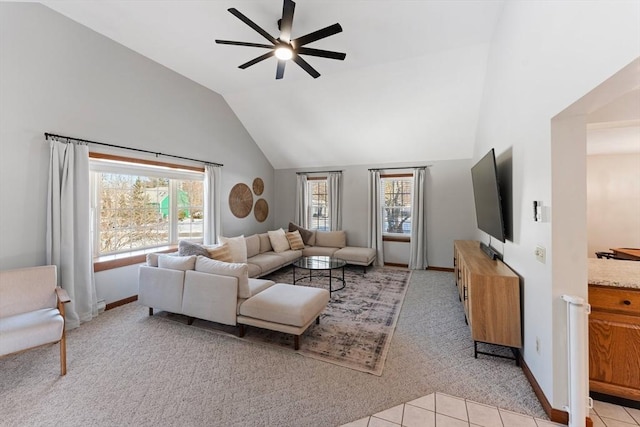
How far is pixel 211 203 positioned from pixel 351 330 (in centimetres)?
337

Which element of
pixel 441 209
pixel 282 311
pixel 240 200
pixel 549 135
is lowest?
pixel 282 311

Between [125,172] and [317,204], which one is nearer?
[125,172]

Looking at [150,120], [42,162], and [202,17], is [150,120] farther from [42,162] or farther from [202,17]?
[202,17]

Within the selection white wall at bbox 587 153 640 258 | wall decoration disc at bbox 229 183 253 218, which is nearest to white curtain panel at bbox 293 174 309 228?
wall decoration disc at bbox 229 183 253 218

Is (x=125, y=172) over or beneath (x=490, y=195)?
over

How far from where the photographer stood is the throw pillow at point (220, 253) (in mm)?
3582

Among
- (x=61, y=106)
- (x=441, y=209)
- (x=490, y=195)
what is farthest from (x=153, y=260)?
(x=441, y=209)

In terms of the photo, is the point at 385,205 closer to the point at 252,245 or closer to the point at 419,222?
the point at 419,222

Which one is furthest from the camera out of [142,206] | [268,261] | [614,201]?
[268,261]

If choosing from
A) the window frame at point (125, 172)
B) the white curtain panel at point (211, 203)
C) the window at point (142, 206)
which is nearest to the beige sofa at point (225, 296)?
the window frame at point (125, 172)

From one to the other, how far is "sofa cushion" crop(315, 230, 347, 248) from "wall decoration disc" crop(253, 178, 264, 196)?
1.72 m

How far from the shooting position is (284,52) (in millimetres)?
2588

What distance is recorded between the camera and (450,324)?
9.80ft

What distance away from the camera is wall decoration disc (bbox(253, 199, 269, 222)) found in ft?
20.2
